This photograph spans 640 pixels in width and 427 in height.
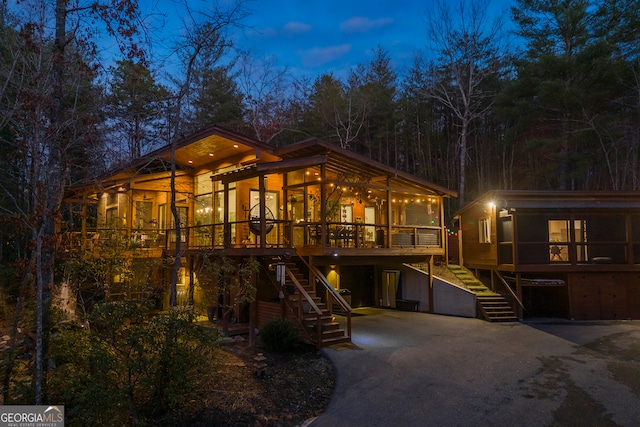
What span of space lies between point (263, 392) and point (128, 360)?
7.88 ft

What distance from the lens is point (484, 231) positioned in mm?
14914

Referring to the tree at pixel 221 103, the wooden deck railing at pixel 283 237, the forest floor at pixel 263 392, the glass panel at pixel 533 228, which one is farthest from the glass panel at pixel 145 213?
the glass panel at pixel 533 228

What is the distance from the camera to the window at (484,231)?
14411mm

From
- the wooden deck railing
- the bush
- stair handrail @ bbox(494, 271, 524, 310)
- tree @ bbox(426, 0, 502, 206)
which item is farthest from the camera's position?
tree @ bbox(426, 0, 502, 206)

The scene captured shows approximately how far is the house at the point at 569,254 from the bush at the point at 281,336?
7660 mm

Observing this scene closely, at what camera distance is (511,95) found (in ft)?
66.0

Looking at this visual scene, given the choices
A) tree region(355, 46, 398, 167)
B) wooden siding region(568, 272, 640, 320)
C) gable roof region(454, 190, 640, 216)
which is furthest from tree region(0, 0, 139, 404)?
tree region(355, 46, 398, 167)

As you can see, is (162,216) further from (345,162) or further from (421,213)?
(421,213)

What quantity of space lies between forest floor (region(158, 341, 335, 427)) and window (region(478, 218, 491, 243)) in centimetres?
871

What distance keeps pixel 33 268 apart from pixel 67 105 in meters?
3.43

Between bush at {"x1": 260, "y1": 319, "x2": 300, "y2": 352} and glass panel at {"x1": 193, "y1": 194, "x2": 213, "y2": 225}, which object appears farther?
glass panel at {"x1": 193, "y1": 194, "x2": 213, "y2": 225}

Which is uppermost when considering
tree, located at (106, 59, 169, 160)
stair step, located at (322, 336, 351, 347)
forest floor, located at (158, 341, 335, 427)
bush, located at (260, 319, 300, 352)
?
tree, located at (106, 59, 169, 160)

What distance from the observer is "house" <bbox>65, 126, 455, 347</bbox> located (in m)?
10.1

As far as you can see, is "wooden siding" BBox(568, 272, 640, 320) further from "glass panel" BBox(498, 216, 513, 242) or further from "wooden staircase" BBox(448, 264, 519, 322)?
"glass panel" BBox(498, 216, 513, 242)
